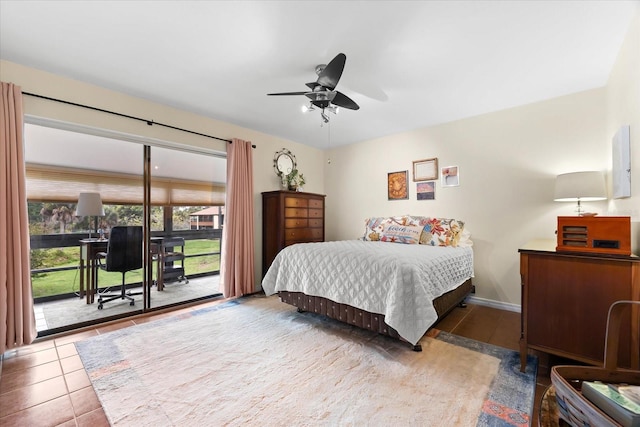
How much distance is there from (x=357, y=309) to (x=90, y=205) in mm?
2993

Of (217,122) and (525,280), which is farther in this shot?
(217,122)

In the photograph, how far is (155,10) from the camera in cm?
178

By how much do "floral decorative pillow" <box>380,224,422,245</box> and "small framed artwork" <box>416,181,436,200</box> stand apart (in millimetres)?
614

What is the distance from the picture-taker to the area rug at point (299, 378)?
154cm

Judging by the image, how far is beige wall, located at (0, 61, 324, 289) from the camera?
8.07ft

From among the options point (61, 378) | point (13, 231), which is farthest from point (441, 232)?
point (13, 231)

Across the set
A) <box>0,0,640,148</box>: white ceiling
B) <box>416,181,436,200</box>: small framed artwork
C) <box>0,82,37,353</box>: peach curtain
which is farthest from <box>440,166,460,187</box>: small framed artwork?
<box>0,82,37,353</box>: peach curtain

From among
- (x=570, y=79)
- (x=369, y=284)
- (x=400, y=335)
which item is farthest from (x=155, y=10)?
(x=570, y=79)

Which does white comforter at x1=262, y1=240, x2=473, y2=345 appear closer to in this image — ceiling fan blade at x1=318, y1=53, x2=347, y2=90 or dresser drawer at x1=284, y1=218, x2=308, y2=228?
dresser drawer at x1=284, y1=218, x2=308, y2=228

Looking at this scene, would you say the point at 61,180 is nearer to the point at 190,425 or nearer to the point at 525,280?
the point at 190,425

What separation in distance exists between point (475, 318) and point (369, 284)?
1.59 m

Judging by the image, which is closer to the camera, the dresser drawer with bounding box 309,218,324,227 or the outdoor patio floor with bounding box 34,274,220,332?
the outdoor patio floor with bounding box 34,274,220,332

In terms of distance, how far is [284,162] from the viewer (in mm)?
4633

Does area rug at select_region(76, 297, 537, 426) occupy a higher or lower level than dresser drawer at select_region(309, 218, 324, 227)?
lower
